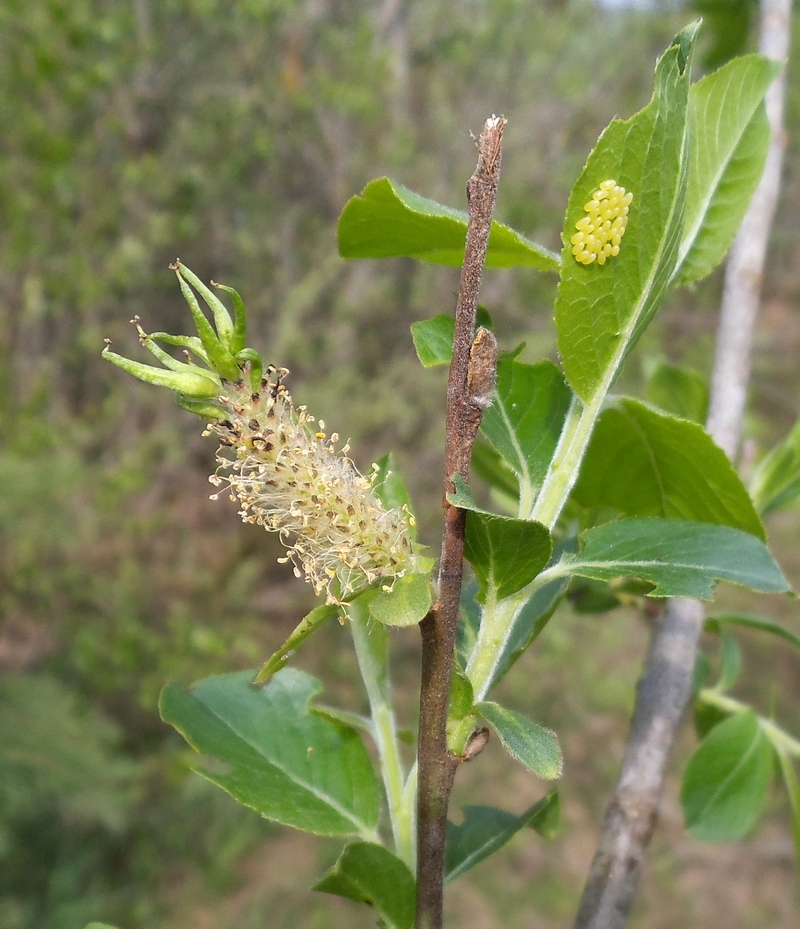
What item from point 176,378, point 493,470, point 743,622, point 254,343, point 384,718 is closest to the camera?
point 176,378

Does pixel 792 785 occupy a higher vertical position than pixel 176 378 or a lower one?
lower

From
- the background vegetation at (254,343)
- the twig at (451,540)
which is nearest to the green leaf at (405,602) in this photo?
the twig at (451,540)

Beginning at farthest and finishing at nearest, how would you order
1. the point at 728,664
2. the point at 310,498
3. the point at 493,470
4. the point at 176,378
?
the point at 728,664
the point at 493,470
the point at 310,498
the point at 176,378

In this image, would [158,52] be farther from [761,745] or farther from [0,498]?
[761,745]

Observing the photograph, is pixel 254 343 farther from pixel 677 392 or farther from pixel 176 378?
pixel 176 378

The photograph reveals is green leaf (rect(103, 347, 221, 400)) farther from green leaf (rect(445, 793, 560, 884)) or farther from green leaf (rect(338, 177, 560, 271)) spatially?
green leaf (rect(445, 793, 560, 884))

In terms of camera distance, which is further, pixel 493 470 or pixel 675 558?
pixel 493 470

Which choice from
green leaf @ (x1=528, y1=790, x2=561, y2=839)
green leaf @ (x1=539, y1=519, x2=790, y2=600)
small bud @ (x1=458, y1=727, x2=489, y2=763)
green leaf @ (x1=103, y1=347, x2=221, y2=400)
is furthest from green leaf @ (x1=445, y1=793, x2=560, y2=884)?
green leaf @ (x1=103, y1=347, x2=221, y2=400)

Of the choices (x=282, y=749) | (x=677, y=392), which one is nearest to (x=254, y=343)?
(x=677, y=392)

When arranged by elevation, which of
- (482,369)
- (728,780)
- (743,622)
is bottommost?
(728,780)
